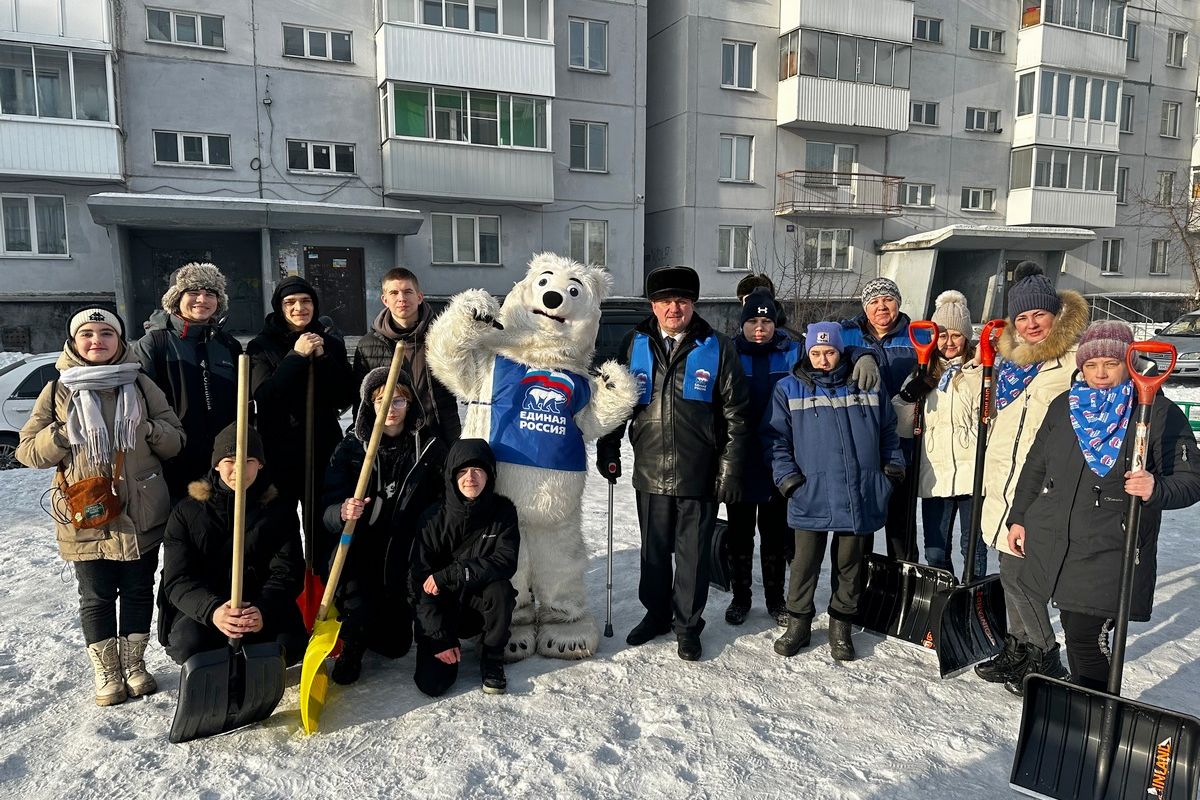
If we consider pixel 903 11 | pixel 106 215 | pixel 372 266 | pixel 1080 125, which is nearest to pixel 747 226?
pixel 903 11

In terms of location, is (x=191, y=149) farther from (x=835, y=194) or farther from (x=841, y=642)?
(x=841, y=642)

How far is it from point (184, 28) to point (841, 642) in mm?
18786

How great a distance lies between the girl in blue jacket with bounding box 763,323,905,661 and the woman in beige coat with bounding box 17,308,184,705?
289cm

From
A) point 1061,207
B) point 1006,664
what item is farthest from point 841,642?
point 1061,207

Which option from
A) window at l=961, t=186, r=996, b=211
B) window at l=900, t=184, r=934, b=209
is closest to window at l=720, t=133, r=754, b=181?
window at l=900, t=184, r=934, b=209

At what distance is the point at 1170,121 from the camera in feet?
90.7

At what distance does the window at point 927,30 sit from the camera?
77.2 feet

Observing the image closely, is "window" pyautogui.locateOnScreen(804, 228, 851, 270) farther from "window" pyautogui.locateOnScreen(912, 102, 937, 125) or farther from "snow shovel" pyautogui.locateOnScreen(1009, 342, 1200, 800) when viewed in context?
"snow shovel" pyautogui.locateOnScreen(1009, 342, 1200, 800)

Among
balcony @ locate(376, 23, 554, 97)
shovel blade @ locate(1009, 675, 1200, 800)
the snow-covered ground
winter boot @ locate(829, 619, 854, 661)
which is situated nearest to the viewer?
shovel blade @ locate(1009, 675, 1200, 800)

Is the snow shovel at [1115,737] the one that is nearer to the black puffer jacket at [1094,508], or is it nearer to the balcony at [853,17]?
the black puffer jacket at [1094,508]

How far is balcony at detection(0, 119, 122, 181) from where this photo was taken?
15.2 meters

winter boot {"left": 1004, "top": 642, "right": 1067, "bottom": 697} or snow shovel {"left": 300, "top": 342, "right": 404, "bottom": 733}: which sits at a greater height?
snow shovel {"left": 300, "top": 342, "right": 404, "bottom": 733}

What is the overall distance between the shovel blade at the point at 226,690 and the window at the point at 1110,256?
1218 inches

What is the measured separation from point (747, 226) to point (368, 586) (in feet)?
65.5
